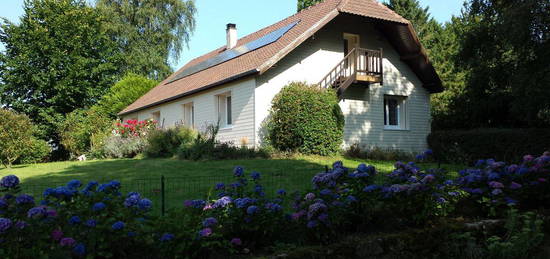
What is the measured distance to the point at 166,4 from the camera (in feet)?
120

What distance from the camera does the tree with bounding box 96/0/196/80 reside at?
3550 centimetres

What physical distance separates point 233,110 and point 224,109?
1.29 meters

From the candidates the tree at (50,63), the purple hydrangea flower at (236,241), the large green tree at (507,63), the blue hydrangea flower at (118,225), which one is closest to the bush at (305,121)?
the large green tree at (507,63)

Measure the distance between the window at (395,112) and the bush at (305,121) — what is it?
4314 mm

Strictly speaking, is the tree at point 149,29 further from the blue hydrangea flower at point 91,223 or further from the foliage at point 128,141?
the blue hydrangea flower at point 91,223

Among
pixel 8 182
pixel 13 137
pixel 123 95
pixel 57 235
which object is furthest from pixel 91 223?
pixel 123 95

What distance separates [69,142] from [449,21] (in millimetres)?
30774

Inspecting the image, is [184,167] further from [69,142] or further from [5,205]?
[69,142]

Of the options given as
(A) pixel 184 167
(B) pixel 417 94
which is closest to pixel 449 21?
(B) pixel 417 94

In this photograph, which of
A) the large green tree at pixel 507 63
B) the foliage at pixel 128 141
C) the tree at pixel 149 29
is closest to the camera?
the large green tree at pixel 507 63

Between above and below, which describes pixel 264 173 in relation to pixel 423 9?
below

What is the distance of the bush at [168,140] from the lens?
631 inches

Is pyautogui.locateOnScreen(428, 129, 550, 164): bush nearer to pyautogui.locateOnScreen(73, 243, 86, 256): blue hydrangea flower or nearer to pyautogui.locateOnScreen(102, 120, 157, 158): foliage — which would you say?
pyautogui.locateOnScreen(102, 120, 157, 158): foliage

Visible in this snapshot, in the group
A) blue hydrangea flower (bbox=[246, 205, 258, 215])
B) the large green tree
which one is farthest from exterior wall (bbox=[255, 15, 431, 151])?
blue hydrangea flower (bbox=[246, 205, 258, 215])
